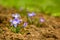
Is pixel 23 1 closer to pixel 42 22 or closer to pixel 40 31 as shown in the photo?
pixel 42 22

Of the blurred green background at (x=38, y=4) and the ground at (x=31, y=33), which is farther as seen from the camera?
the blurred green background at (x=38, y=4)

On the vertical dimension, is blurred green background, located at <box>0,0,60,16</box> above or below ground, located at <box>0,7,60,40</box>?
above

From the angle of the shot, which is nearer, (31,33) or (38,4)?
(31,33)

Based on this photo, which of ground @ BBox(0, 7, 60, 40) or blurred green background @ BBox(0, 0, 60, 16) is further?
blurred green background @ BBox(0, 0, 60, 16)

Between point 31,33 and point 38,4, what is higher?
point 38,4

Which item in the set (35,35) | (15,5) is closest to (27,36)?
(35,35)

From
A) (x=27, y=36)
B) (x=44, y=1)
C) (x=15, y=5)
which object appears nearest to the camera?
(x=27, y=36)

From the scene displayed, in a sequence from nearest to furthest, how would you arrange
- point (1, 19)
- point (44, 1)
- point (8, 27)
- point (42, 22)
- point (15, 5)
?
point (8, 27)
point (1, 19)
point (42, 22)
point (15, 5)
point (44, 1)

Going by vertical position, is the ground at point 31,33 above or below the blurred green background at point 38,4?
below
